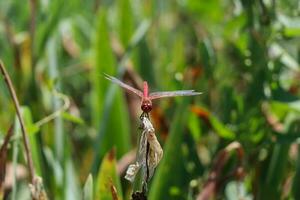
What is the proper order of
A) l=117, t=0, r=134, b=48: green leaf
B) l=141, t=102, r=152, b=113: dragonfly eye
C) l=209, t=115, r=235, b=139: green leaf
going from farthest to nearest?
A: l=117, t=0, r=134, b=48: green leaf, l=209, t=115, r=235, b=139: green leaf, l=141, t=102, r=152, b=113: dragonfly eye

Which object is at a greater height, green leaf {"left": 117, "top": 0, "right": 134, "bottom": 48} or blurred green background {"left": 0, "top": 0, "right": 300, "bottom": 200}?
green leaf {"left": 117, "top": 0, "right": 134, "bottom": 48}

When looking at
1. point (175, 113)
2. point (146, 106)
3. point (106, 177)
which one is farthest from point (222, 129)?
point (146, 106)

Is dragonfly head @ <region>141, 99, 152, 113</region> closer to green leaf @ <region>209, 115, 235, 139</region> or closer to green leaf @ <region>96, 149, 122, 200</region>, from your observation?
green leaf @ <region>96, 149, 122, 200</region>

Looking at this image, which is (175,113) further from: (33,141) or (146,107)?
(146,107)

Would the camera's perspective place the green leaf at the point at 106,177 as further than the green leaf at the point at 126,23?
No

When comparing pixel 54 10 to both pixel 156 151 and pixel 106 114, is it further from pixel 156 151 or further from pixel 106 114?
pixel 156 151

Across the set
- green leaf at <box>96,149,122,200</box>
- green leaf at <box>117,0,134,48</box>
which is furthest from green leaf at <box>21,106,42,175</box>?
green leaf at <box>117,0,134,48</box>

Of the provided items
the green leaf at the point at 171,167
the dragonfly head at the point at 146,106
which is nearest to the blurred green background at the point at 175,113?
the green leaf at the point at 171,167

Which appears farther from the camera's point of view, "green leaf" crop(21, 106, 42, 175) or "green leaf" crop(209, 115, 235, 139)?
"green leaf" crop(209, 115, 235, 139)

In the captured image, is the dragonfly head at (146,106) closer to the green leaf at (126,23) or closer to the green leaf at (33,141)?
the green leaf at (33,141)
